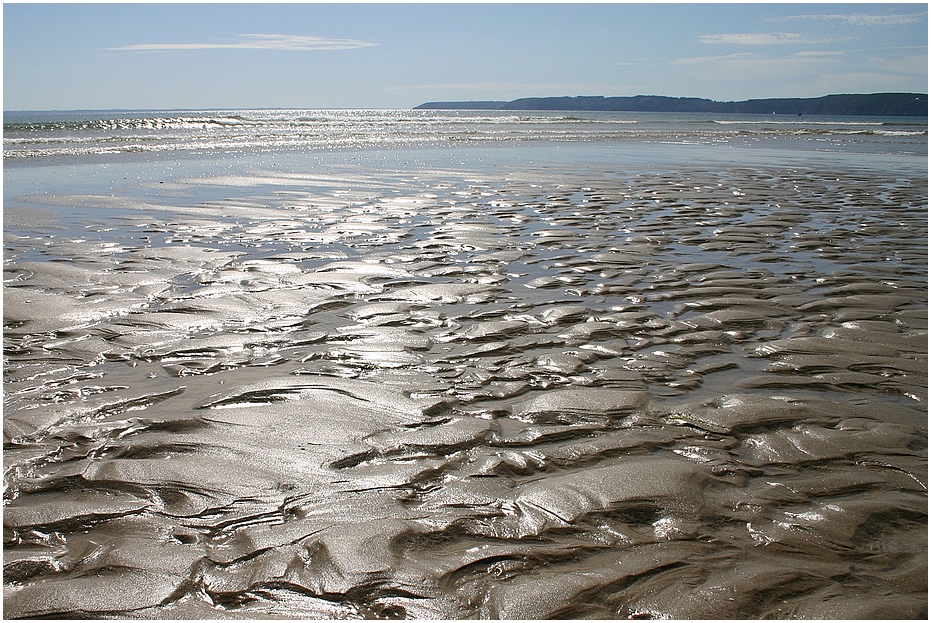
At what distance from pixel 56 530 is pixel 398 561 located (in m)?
1.15

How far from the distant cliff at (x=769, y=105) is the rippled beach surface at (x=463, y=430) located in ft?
415

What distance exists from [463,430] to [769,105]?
185 metres

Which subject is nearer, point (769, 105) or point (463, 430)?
point (463, 430)

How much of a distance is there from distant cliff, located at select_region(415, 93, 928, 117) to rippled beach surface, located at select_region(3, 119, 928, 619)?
415 feet

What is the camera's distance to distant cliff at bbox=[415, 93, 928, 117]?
127 metres

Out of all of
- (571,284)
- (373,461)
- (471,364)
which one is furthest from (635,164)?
(373,461)

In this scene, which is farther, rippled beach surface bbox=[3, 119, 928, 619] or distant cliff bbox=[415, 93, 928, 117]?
distant cliff bbox=[415, 93, 928, 117]

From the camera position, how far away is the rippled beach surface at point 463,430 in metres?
2.14

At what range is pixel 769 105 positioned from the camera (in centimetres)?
16700

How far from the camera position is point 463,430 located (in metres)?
3.08

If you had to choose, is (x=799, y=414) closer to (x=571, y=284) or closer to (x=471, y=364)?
(x=471, y=364)

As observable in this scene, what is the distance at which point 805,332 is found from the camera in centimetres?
447

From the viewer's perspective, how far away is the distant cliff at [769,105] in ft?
416

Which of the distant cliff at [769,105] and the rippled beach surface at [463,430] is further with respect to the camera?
the distant cliff at [769,105]
